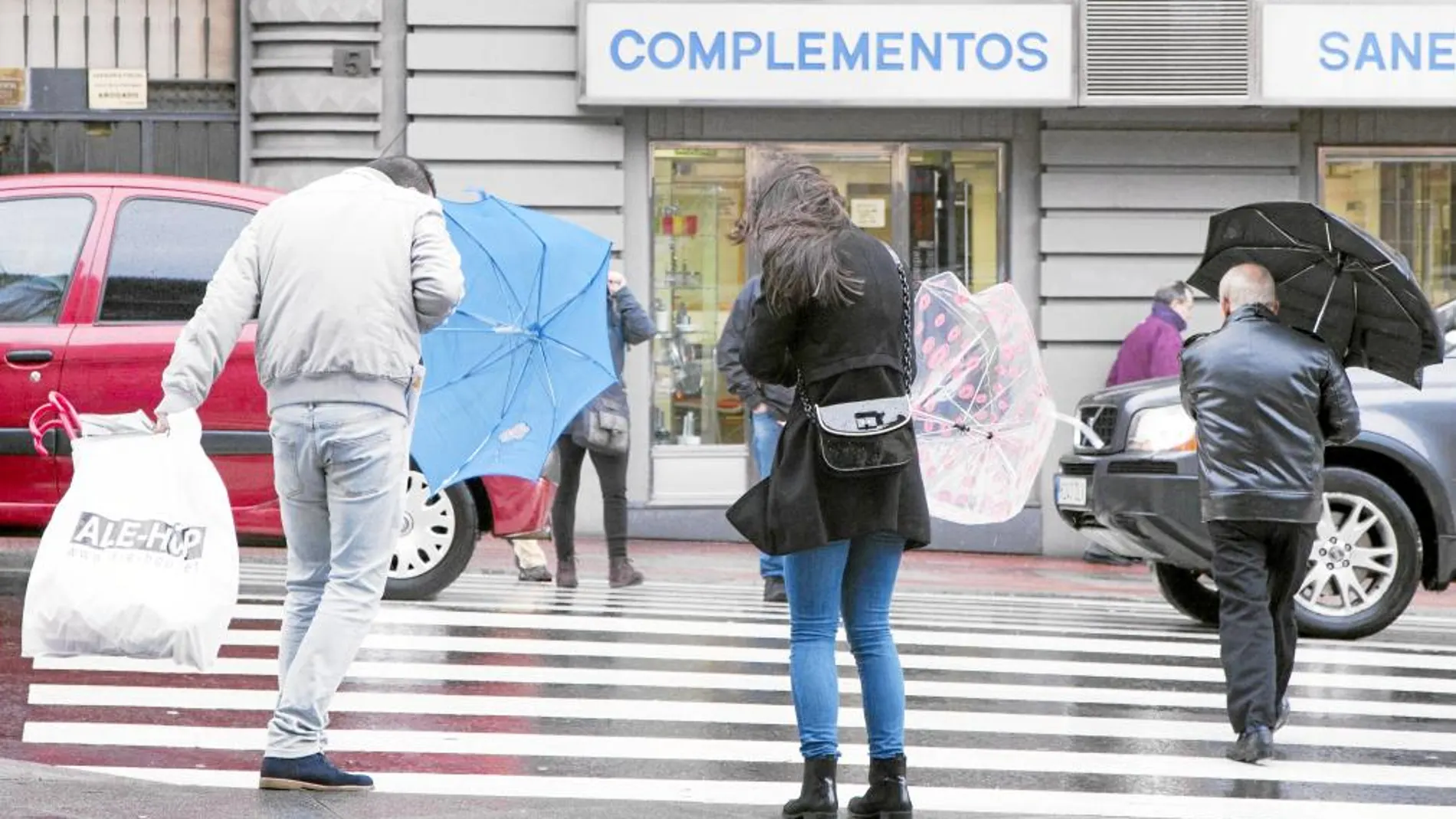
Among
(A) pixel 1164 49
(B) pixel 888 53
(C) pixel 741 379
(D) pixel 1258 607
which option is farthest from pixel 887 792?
(A) pixel 1164 49

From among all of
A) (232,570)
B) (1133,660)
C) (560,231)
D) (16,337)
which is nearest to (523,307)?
(560,231)

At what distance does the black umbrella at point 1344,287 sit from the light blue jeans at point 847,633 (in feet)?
8.03

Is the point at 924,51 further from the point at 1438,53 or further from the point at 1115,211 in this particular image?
the point at 1438,53

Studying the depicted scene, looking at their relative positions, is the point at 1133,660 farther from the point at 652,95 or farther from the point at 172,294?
the point at 652,95

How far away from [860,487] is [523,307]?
4419 mm

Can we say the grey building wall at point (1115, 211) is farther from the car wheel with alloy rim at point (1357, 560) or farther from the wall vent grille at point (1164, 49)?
the car wheel with alloy rim at point (1357, 560)

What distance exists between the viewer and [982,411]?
11.5 meters

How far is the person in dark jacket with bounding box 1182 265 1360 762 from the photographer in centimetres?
743

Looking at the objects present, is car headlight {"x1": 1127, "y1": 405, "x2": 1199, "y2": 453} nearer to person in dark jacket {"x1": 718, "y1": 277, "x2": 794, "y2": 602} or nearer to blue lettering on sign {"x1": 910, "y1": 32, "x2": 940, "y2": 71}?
person in dark jacket {"x1": 718, "y1": 277, "x2": 794, "y2": 602}

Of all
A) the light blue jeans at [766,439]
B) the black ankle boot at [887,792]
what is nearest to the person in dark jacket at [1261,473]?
the black ankle boot at [887,792]

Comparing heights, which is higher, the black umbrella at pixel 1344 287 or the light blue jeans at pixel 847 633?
the black umbrella at pixel 1344 287

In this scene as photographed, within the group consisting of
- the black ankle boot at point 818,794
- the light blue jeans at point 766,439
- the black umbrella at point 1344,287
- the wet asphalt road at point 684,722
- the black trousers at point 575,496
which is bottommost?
the wet asphalt road at point 684,722

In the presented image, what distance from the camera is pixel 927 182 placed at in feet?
54.3

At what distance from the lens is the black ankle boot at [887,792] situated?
19.8ft
